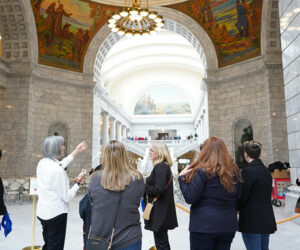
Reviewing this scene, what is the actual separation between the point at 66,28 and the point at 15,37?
2690mm

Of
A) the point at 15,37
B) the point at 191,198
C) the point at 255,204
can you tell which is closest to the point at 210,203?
the point at 191,198

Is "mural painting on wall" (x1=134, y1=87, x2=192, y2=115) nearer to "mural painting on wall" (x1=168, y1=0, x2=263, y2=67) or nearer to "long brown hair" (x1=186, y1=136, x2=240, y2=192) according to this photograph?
"mural painting on wall" (x1=168, y1=0, x2=263, y2=67)

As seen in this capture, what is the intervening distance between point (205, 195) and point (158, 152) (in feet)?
3.93

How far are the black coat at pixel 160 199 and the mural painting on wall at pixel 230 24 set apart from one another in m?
13.0

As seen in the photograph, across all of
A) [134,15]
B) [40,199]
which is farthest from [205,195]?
[134,15]

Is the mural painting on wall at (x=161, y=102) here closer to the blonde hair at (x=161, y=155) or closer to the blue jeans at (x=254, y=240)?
the blonde hair at (x=161, y=155)

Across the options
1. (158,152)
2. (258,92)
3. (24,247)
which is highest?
(258,92)

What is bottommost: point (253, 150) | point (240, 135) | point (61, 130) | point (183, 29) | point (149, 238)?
point (149, 238)

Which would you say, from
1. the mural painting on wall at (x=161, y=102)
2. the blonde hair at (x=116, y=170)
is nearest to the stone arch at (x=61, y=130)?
the blonde hair at (x=116, y=170)

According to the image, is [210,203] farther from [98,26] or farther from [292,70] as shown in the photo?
[98,26]

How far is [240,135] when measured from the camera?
14.8m

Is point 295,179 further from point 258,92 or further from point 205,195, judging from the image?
point 258,92

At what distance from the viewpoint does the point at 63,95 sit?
51.6 ft

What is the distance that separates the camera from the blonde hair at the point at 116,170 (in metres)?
2.05
